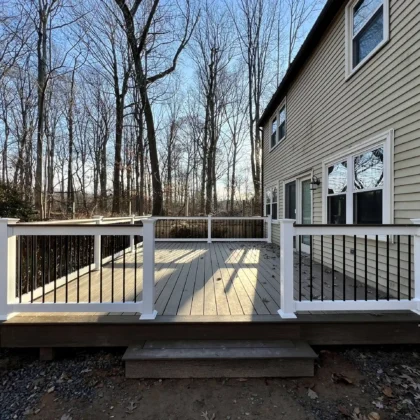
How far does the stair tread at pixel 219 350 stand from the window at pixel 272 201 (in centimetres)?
659

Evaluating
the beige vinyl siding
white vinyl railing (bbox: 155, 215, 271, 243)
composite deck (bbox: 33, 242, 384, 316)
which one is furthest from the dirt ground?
white vinyl railing (bbox: 155, 215, 271, 243)

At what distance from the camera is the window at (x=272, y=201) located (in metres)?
8.82

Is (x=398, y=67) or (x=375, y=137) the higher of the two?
(x=398, y=67)

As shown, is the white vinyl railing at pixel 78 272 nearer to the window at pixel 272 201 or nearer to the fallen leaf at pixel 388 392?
the fallen leaf at pixel 388 392

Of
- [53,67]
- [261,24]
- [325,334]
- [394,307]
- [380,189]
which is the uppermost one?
[261,24]

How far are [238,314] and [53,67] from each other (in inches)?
436

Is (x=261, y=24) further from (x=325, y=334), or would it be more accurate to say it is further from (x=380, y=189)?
(x=325, y=334)

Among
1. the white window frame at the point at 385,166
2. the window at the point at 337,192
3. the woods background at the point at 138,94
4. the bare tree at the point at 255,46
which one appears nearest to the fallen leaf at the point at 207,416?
the white window frame at the point at 385,166

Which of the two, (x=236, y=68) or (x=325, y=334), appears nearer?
(x=325, y=334)

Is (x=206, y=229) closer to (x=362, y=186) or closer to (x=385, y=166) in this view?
(x=362, y=186)

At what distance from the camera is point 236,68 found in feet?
48.6

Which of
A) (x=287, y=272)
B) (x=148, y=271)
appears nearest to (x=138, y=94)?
(x=148, y=271)

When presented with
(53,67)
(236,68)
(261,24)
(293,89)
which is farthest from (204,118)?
(293,89)

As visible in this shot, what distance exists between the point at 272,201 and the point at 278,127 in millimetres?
2382
